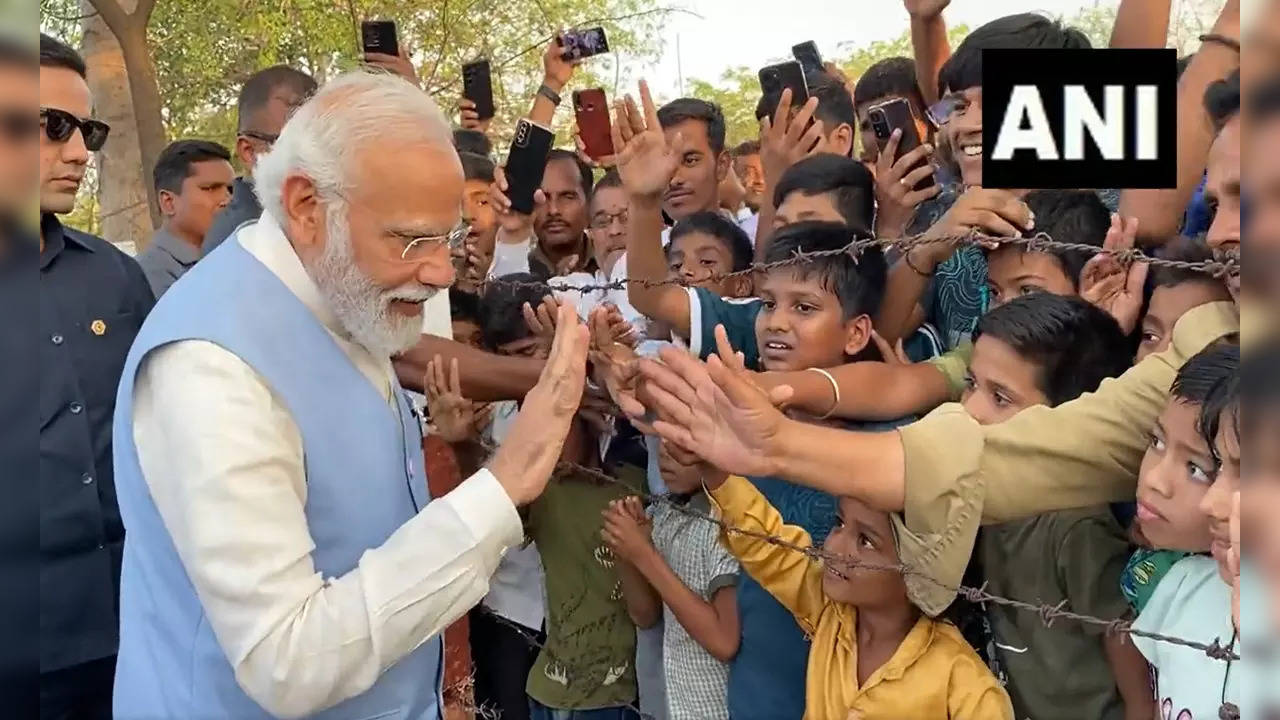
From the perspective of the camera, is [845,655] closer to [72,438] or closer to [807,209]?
[807,209]

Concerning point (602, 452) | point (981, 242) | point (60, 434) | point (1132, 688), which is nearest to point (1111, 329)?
point (981, 242)

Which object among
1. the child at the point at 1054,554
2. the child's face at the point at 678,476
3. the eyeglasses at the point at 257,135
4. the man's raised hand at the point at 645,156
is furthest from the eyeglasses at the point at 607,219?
the child at the point at 1054,554

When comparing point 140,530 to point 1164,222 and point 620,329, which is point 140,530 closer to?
point 620,329

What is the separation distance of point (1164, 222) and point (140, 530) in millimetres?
1873

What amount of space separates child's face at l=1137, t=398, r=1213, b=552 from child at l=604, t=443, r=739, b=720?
1.02 meters

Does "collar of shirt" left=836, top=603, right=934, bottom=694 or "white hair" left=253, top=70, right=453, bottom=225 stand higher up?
"white hair" left=253, top=70, right=453, bottom=225

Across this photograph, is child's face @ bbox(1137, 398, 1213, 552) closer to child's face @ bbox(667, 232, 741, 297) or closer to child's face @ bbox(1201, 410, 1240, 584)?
child's face @ bbox(1201, 410, 1240, 584)

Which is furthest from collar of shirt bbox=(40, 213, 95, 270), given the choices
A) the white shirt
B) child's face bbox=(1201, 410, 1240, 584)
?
child's face bbox=(1201, 410, 1240, 584)

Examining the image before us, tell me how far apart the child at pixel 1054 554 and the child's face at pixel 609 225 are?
2.08 meters

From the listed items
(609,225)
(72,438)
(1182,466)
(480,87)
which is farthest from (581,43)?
(1182,466)

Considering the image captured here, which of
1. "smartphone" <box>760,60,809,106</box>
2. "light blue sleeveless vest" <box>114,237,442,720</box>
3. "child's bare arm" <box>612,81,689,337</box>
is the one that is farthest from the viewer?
"smartphone" <box>760,60,809,106</box>

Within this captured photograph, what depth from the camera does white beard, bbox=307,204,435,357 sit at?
166 cm

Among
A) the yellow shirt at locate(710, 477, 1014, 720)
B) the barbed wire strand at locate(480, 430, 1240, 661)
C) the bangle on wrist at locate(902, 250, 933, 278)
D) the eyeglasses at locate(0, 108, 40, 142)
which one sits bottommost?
the yellow shirt at locate(710, 477, 1014, 720)

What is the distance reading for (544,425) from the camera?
1.65 meters
